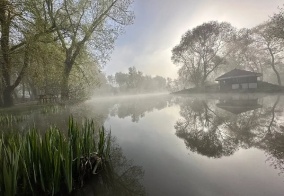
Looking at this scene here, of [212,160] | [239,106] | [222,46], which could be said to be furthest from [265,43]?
[212,160]

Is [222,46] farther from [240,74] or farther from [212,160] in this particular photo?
[212,160]

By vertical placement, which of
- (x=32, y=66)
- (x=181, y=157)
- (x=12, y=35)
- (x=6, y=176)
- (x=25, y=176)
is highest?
(x=12, y=35)

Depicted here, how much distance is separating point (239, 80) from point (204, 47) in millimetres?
13495

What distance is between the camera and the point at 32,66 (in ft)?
34.8

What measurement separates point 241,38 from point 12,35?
50.6 m

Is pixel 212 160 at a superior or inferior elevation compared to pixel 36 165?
inferior

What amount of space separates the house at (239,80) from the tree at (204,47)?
6935 millimetres

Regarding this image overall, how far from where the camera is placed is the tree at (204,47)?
4872 cm

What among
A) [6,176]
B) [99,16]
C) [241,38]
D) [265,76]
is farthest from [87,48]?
[265,76]

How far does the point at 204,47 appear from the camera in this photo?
50.6m

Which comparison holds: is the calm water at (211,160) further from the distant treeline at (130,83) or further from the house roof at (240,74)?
the distant treeline at (130,83)

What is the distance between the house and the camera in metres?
40.6

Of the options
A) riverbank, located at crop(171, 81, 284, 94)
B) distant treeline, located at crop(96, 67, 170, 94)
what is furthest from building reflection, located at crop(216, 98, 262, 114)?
distant treeline, located at crop(96, 67, 170, 94)

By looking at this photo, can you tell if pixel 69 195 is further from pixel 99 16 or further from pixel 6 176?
pixel 99 16
